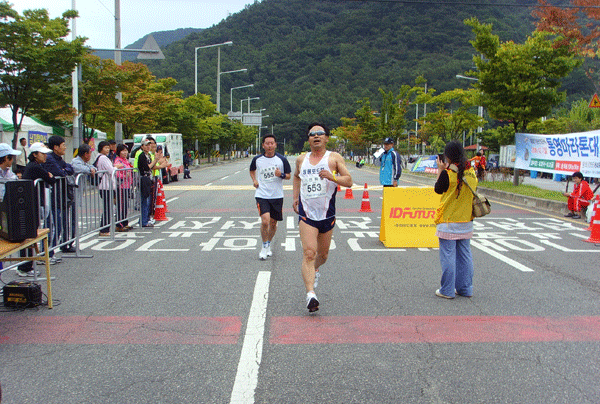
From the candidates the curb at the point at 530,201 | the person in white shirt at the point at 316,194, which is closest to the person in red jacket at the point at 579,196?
the curb at the point at 530,201

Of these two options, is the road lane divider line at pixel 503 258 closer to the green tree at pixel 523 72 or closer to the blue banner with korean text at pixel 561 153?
the blue banner with korean text at pixel 561 153

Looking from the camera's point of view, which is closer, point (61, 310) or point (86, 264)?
Result: point (61, 310)

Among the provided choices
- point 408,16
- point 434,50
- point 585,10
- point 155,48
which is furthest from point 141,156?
point 408,16

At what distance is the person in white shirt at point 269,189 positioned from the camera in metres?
8.49

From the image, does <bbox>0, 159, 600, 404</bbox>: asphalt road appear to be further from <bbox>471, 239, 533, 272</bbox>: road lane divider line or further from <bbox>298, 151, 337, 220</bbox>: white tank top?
<bbox>298, 151, 337, 220</bbox>: white tank top

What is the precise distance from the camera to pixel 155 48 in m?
22.2

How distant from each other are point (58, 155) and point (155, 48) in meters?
14.8

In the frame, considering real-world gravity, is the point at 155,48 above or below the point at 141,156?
above

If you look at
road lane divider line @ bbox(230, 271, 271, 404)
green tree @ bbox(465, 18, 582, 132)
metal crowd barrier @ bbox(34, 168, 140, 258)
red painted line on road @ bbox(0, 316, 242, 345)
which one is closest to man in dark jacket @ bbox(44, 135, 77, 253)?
metal crowd barrier @ bbox(34, 168, 140, 258)

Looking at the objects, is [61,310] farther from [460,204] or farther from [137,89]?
[137,89]

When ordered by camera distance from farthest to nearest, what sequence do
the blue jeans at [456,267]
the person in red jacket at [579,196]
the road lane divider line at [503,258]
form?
the person in red jacket at [579,196] < the road lane divider line at [503,258] < the blue jeans at [456,267]

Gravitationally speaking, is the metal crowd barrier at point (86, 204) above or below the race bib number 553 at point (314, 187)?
below

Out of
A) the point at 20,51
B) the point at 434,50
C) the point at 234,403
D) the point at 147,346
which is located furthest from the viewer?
the point at 434,50

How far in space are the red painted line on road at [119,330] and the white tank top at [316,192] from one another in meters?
1.32
